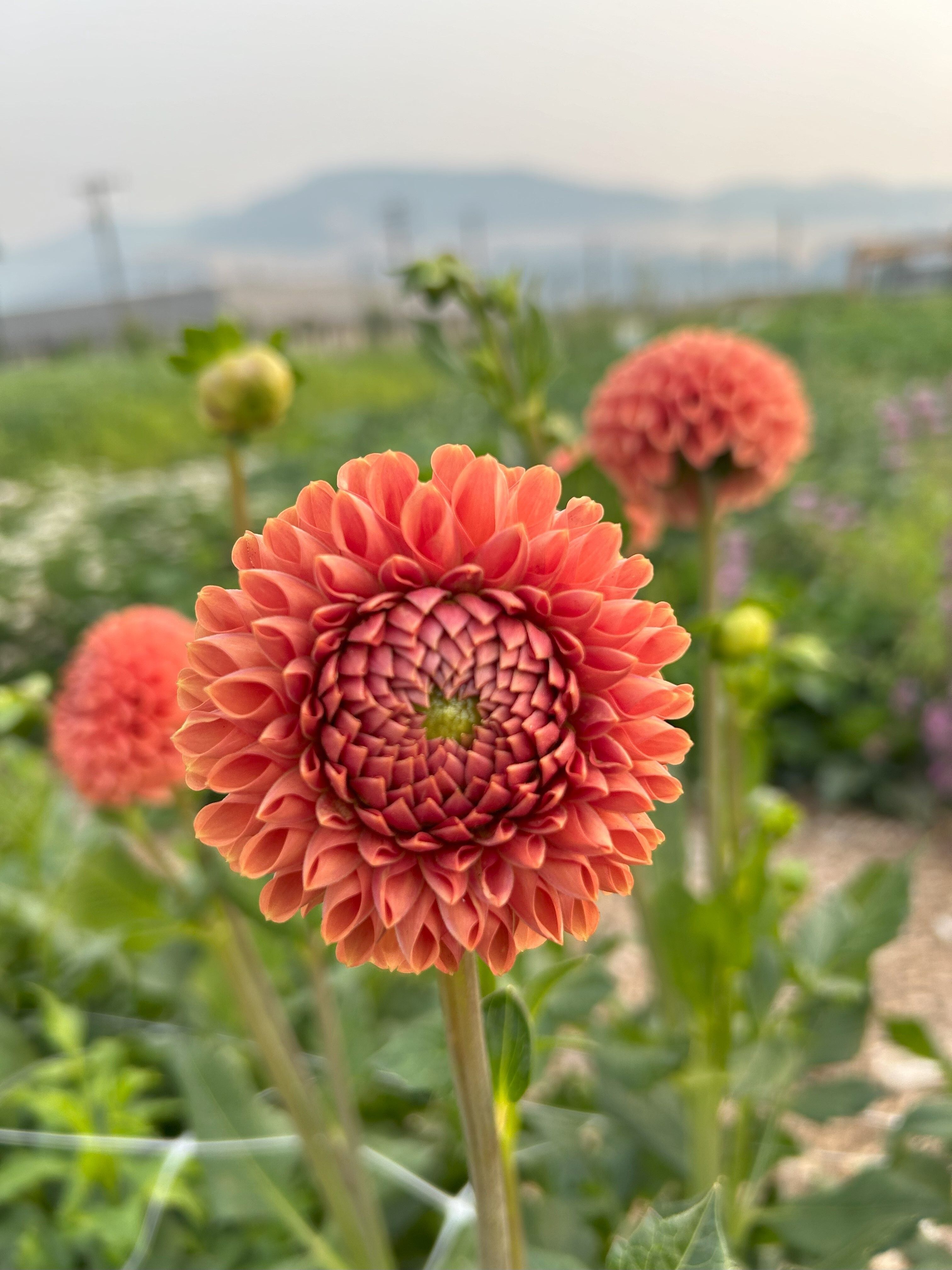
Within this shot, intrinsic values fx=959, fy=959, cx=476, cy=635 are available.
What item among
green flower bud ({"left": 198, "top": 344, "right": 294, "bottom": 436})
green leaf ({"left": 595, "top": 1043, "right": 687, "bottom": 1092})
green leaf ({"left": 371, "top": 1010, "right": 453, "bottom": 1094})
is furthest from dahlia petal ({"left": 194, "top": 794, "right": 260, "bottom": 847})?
green leaf ({"left": 595, "top": 1043, "right": 687, "bottom": 1092})

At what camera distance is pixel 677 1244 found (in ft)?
1.73

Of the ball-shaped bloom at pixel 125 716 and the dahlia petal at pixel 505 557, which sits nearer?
the dahlia petal at pixel 505 557

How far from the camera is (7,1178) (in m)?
1.11

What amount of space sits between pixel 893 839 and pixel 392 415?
483 centimetres

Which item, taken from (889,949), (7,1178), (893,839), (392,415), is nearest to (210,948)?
(7,1178)

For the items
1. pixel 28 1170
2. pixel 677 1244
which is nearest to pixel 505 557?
pixel 677 1244

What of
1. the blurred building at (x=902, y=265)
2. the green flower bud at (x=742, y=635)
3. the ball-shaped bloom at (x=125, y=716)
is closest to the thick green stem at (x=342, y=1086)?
the ball-shaped bloom at (x=125, y=716)

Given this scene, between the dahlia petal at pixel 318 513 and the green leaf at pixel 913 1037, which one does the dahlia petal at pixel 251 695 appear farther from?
the green leaf at pixel 913 1037

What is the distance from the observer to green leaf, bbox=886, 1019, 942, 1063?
104cm

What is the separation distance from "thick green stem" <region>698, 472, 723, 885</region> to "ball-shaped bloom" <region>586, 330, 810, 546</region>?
0.08 feet

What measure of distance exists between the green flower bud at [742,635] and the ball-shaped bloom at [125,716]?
20.7 inches

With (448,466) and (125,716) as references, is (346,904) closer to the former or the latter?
(448,466)

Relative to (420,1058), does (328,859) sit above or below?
above

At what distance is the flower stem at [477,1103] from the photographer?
46 centimetres
